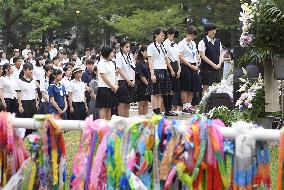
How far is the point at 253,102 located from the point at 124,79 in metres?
3.24

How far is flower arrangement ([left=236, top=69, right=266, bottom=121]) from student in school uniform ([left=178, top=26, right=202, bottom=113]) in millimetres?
3443

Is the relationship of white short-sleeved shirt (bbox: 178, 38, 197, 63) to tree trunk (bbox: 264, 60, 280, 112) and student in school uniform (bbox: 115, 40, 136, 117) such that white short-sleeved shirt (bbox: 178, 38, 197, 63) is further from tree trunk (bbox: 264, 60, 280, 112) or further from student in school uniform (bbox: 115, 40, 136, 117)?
tree trunk (bbox: 264, 60, 280, 112)

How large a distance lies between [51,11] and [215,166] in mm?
32198

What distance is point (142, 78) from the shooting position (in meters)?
11.3

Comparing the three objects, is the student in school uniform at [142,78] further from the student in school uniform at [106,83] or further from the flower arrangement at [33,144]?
the flower arrangement at [33,144]

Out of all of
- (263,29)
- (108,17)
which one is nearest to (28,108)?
(263,29)

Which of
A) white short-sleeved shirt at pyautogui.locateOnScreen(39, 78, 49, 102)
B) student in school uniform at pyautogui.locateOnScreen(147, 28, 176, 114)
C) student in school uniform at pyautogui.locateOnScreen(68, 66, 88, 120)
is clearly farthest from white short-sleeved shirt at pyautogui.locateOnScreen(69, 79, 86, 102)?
student in school uniform at pyautogui.locateOnScreen(147, 28, 176, 114)

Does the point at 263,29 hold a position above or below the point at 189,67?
above

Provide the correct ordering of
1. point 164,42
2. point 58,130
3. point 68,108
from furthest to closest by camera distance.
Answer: point 68,108 → point 164,42 → point 58,130

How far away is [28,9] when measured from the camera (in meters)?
32.7

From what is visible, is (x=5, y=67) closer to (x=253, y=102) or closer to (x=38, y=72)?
(x=38, y=72)

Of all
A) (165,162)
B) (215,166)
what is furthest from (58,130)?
(215,166)

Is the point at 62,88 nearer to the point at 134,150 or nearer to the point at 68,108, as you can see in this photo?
the point at 68,108

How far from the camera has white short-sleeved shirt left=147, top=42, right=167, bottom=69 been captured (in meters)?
10.8
